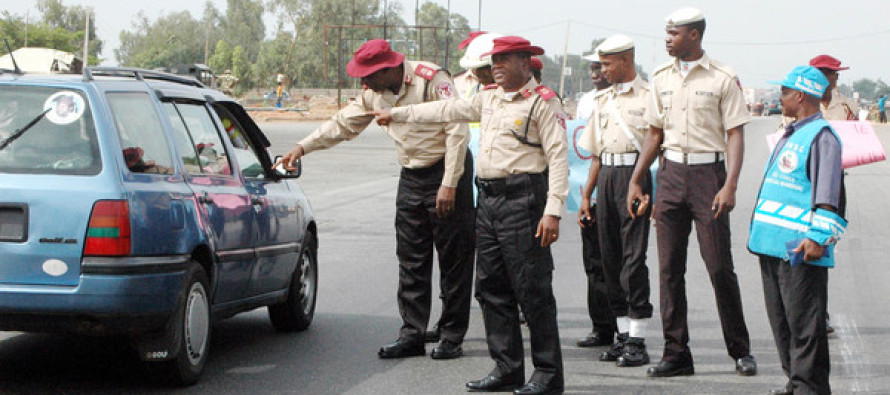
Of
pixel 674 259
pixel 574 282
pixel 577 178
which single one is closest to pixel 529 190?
pixel 674 259

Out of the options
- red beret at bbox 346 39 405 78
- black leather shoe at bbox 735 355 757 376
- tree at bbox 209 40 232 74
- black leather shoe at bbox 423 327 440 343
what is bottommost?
tree at bbox 209 40 232 74

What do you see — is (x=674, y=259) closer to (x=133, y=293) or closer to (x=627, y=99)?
(x=627, y=99)

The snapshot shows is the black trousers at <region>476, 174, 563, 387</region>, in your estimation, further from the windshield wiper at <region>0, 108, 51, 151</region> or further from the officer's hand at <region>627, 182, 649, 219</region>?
the windshield wiper at <region>0, 108, 51, 151</region>

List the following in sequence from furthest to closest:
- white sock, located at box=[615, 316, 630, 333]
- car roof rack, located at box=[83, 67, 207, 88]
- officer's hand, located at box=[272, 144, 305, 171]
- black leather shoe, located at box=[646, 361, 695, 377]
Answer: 1. white sock, located at box=[615, 316, 630, 333]
2. officer's hand, located at box=[272, 144, 305, 171]
3. black leather shoe, located at box=[646, 361, 695, 377]
4. car roof rack, located at box=[83, 67, 207, 88]

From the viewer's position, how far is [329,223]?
619 inches

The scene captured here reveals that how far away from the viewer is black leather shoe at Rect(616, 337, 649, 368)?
7.27 meters

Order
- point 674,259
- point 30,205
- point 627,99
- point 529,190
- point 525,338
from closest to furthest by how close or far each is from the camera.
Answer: point 30,205 < point 529,190 < point 674,259 < point 627,99 < point 525,338

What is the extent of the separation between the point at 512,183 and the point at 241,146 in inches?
84.2

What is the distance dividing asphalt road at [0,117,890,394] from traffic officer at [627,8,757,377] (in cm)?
29

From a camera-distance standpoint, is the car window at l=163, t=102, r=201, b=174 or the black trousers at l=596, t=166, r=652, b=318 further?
the black trousers at l=596, t=166, r=652, b=318

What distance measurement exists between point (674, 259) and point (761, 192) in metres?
1.00

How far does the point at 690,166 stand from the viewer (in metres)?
6.88

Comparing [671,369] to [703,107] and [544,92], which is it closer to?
[703,107]

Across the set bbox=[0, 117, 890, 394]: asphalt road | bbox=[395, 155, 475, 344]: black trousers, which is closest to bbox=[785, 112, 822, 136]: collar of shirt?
bbox=[0, 117, 890, 394]: asphalt road
